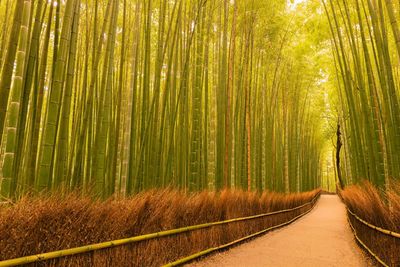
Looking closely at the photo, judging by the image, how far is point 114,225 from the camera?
2037mm

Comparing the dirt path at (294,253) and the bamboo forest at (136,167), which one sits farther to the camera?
the dirt path at (294,253)

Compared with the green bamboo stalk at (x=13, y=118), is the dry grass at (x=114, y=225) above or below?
below

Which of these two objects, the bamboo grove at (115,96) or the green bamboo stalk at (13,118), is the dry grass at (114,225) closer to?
the green bamboo stalk at (13,118)

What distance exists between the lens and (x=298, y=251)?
385 centimetres

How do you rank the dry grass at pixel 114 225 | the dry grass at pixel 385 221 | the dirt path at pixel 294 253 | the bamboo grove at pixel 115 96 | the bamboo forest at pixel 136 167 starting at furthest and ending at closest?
the dirt path at pixel 294 253, the dry grass at pixel 385 221, the bamboo grove at pixel 115 96, the bamboo forest at pixel 136 167, the dry grass at pixel 114 225

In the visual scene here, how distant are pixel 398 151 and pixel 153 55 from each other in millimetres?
5084

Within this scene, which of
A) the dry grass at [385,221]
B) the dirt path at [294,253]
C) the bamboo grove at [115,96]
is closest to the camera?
the bamboo grove at [115,96]

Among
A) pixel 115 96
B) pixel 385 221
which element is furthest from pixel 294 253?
pixel 115 96

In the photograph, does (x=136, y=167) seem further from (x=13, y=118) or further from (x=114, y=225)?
(x=13, y=118)

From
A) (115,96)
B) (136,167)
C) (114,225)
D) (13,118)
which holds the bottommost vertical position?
(114,225)

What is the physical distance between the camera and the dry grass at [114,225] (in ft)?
4.65

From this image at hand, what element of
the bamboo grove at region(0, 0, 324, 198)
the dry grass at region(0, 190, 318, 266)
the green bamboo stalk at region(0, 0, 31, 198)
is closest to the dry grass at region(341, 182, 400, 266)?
the bamboo grove at region(0, 0, 324, 198)

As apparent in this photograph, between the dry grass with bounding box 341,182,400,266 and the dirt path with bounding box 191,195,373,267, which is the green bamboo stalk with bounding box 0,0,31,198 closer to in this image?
the dirt path with bounding box 191,195,373,267

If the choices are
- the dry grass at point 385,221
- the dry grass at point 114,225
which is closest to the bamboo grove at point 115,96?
the dry grass at point 114,225
